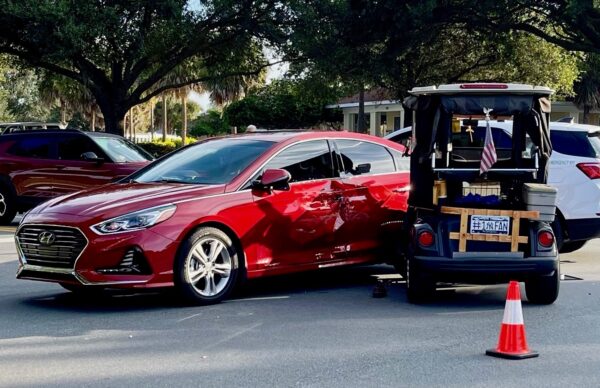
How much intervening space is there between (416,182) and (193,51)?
21.9 metres

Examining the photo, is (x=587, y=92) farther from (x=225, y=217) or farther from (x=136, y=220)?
(x=136, y=220)

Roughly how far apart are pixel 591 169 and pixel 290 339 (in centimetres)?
587

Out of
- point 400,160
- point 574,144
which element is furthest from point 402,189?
point 574,144

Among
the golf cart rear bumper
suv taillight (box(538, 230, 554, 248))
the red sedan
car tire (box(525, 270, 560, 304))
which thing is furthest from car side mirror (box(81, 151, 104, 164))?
suv taillight (box(538, 230, 554, 248))

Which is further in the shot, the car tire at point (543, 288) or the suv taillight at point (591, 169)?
the suv taillight at point (591, 169)

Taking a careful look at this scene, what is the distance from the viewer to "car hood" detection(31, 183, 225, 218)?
25.3 ft

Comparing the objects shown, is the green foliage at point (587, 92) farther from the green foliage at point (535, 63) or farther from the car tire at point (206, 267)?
the car tire at point (206, 267)

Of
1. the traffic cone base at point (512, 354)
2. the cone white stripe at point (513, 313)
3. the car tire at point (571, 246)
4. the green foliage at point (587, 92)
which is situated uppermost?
the green foliage at point (587, 92)

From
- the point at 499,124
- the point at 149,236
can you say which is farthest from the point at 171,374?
the point at 499,124

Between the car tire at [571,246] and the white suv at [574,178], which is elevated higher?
the white suv at [574,178]

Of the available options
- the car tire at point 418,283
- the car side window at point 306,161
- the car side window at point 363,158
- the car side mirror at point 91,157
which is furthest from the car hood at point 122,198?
the car side mirror at point 91,157

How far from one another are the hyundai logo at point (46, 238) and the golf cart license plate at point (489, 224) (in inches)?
154

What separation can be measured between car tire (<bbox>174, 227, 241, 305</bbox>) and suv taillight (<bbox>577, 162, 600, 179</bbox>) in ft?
16.9

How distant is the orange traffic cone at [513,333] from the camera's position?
6242mm
